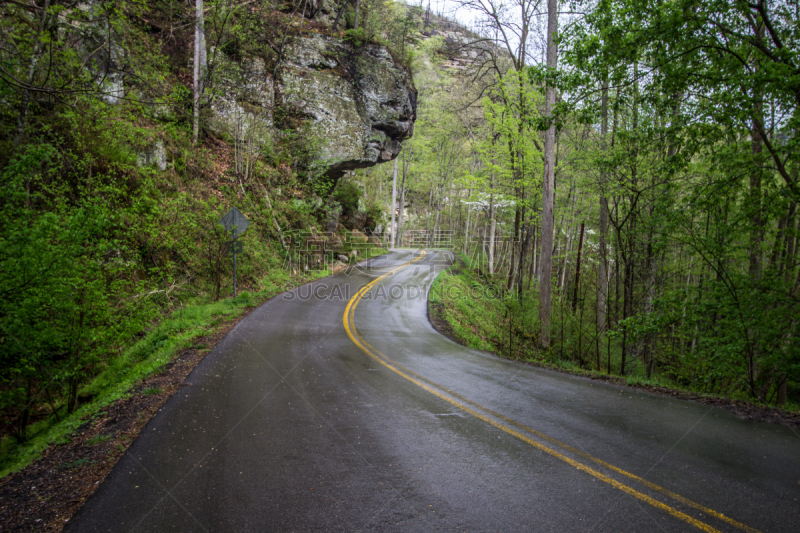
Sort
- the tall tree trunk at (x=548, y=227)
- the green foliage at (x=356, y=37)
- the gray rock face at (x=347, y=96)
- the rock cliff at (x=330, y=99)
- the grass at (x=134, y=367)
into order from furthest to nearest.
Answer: the green foliage at (x=356, y=37)
the gray rock face at (x=347, y=96)
the rock cliff at (x=330, y=99)
the tall tree trunk at (x=548, y=227)
the grass at (x=134, y=367)

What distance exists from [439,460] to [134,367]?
25.2ft

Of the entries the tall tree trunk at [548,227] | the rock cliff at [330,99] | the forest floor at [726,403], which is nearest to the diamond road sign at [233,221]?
the rock cliff at [330,99]

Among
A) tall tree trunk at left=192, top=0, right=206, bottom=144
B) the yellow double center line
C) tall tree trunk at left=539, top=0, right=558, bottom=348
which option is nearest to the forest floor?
the yellow double center line

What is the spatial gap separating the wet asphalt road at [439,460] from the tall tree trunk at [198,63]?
17.4 m

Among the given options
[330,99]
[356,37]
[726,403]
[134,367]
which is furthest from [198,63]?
[726,403]

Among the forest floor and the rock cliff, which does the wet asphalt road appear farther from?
the rock cliff

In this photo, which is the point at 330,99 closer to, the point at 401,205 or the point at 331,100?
the point at 331,100

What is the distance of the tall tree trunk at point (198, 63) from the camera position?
1933 cm

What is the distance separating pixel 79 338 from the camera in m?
7.55

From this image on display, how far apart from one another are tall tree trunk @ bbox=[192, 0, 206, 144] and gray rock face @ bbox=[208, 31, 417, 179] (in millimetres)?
1352

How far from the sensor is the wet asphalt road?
3.07 metres

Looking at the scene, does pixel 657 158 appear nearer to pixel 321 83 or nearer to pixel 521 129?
Answer: pixel 521 129

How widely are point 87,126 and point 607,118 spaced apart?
19485 millimetres

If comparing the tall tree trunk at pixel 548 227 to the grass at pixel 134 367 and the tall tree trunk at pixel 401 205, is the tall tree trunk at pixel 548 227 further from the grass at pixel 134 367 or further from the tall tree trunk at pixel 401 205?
the tall tree trunk at pixel 401 205
